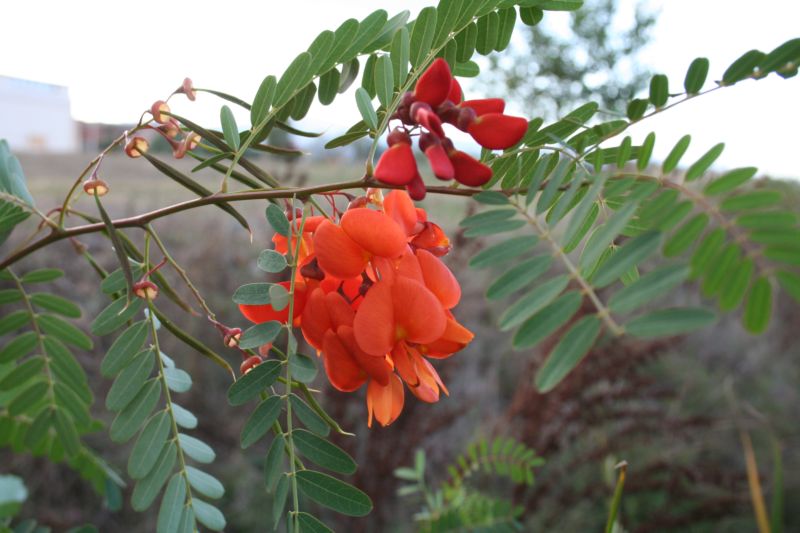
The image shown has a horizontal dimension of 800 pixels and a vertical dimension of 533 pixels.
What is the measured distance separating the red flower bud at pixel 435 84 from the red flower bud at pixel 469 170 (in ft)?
0.12

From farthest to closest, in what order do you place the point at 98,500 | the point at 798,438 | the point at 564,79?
the point at 564,79 → the point at 798,438 → the point at 98,500

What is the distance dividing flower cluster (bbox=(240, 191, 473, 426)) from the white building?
19.7 ft

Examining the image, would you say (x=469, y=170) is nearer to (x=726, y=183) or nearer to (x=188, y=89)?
(x=726, y=183)

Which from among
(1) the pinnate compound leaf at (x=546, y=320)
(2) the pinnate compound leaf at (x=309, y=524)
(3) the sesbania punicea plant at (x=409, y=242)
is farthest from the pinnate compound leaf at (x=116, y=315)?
(1) the pinnate compound leaf at (x=546, y=320)

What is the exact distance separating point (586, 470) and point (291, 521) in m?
2.23

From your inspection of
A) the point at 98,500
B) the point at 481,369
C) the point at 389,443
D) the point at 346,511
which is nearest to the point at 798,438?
the point at 481,369

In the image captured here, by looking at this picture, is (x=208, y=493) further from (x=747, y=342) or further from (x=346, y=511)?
(x=747, y=342)

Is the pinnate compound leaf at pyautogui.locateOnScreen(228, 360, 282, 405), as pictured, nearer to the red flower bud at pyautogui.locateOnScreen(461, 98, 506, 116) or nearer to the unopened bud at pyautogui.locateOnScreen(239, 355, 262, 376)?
the unopened bud at pyautogui.locateOnScreen(239, 355, 262, 376)

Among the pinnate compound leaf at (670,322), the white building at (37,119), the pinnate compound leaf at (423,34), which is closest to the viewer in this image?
the pinnate compound leaf at (670,322)

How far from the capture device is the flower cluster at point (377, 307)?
0.45 meters

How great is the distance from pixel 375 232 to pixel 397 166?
61mm

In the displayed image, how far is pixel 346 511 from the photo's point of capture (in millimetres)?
496

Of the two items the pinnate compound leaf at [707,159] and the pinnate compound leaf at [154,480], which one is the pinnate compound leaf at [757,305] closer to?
the pinnate compound leaf at [707,159]

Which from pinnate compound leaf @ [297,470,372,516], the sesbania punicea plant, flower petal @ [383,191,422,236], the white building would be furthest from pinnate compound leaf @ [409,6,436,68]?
the white building
